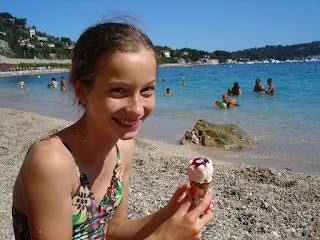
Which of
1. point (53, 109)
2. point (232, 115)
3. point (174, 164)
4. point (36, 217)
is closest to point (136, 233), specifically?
point (36, 217)

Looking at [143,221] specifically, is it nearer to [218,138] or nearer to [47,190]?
[47,190]

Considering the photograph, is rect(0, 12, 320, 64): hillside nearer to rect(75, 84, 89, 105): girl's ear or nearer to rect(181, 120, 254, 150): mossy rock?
rect(181, 120, 254, 150): mossy rock

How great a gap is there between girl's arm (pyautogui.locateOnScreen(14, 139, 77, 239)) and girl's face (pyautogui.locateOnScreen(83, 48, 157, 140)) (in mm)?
297

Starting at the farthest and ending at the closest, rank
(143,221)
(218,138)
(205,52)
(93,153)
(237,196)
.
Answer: (205,52)
(218,138)
(237,196)
(143,221)
(93,153)

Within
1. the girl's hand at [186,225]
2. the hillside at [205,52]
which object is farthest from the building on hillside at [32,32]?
the girl's hand at [186,225]

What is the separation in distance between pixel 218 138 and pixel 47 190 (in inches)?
264

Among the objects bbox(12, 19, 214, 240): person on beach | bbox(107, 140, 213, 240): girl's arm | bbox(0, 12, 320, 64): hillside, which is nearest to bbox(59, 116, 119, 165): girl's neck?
bbox(12, 19, 214, 240): person on beach

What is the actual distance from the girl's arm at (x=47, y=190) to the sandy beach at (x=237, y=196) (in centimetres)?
199

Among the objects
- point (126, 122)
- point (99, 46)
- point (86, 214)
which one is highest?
point (99, 46)

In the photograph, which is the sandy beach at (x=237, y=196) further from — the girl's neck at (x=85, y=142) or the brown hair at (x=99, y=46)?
the brown hair at (x=99, y=46)

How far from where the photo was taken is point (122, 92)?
1.62 metres

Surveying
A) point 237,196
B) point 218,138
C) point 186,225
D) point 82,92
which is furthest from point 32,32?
point 186,225

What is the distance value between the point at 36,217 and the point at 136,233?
0.82 metres

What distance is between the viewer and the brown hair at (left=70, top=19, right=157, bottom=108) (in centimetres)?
163
